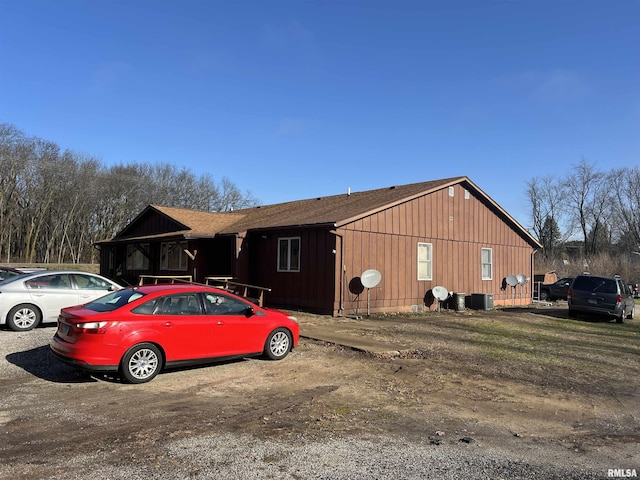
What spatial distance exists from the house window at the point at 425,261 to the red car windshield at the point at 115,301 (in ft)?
42.9

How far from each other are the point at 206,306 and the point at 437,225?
13.4 m

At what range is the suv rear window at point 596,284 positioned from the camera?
681 inches

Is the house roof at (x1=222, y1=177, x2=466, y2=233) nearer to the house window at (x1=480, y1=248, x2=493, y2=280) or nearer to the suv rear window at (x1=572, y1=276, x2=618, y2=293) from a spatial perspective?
the house window at (x1=480, y1=248, x2=493, y2=280)

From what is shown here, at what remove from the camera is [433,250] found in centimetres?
1900

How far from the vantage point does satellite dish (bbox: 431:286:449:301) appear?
59.1ft

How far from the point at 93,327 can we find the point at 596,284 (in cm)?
1750

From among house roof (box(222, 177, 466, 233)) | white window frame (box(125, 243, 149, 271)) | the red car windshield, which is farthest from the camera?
white window frame (box(125, 243, 149, 271))

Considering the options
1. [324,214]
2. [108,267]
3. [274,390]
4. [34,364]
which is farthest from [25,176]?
[274,390]

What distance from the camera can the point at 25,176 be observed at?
166 ft

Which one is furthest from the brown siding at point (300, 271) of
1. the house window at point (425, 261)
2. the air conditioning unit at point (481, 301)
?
the air conditioning unit at point (481, 301)

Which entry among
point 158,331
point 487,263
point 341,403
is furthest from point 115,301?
point 487,263

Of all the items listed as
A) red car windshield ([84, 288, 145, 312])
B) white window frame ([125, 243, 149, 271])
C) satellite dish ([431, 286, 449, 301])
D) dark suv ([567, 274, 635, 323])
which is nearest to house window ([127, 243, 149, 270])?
white window frame ([125, 243, 149, 271])

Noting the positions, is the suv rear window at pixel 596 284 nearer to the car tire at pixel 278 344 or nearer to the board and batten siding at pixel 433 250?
the board and batten siding at pixel 433 250

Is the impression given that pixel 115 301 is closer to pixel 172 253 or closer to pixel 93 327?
pixel 93 327
